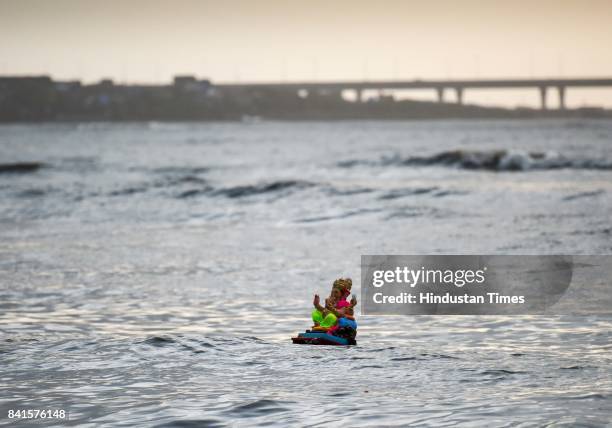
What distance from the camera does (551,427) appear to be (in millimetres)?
6656

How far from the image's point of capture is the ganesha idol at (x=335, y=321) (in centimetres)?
885

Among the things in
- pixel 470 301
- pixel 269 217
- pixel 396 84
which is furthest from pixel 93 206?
pixel 396 84

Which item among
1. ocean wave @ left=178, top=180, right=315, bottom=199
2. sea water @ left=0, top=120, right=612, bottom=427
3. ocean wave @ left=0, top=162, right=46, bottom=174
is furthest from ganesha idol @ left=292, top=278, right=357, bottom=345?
ocean wave @ left=0, top=162, right=46, bottom=174

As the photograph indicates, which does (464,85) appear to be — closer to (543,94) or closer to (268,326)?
(543,94)

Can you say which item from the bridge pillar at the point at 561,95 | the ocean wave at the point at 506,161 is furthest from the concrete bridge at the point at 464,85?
the ocean wave at the point at 506,161

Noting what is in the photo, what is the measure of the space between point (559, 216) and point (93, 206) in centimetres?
1298

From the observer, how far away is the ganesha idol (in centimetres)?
885

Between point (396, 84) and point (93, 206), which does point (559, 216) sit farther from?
point (396, 84)

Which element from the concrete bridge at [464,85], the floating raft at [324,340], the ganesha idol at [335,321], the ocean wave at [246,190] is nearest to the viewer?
the ganesha idol at [335,321]

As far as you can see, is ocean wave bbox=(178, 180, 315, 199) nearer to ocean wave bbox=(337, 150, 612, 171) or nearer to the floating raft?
ocean wave bbox=(337, 150, 612, 171)

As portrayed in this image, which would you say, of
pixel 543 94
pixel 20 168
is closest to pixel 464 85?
pixel 543 94

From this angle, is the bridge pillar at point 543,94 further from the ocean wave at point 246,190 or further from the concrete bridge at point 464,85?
the ocean wave at point 246,190

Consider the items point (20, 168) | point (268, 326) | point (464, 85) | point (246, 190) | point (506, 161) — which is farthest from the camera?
point (464, 85)

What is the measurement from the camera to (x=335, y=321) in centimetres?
906
